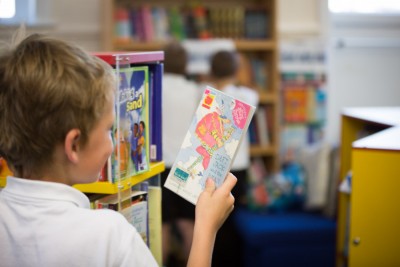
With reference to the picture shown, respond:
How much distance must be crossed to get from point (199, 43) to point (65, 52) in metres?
3.12

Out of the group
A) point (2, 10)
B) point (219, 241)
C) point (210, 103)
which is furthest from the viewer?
point (2, 10)

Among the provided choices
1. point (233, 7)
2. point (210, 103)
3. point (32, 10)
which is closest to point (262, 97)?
point (233, 7)

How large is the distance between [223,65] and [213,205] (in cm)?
245

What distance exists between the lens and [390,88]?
16.6 ft

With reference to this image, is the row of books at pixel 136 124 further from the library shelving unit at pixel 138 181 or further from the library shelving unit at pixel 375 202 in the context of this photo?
the library shelving unit at pixel 375 202

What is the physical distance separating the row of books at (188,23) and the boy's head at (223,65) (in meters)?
0.65

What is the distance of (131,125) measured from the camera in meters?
1.58

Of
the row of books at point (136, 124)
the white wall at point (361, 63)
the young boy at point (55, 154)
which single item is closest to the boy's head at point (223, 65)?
the white wall at point (361, 63)

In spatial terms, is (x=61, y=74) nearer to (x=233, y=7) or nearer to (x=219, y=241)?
(x=219, y=241)

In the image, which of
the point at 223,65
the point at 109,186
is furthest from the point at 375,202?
the point at 223,65

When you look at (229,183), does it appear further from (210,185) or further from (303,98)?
(303,98)

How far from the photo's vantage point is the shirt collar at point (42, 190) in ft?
3.85

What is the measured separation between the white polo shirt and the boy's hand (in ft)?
0.70

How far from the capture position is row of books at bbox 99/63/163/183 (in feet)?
4.97
